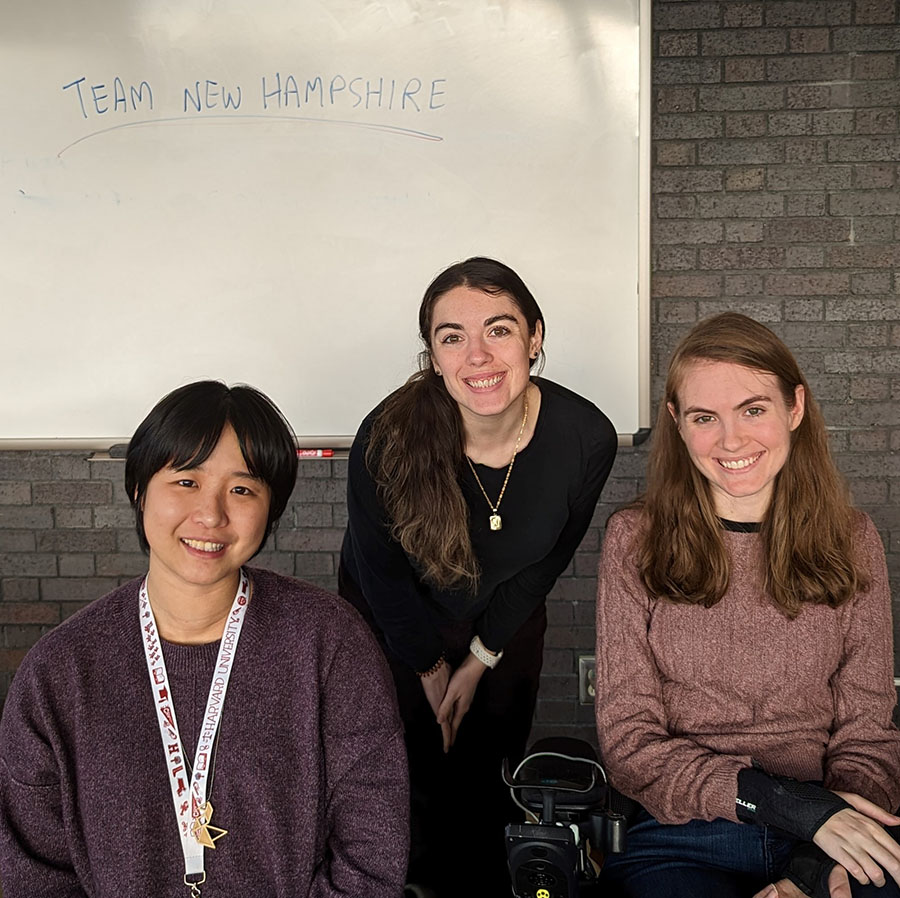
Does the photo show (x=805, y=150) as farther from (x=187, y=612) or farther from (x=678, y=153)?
(x=187, y=612)

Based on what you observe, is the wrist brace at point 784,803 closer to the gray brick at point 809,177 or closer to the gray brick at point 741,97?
the gray brick at point 809,177

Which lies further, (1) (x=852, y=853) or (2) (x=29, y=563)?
(2) (x=29, y=563)

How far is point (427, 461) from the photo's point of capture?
1.79 metres

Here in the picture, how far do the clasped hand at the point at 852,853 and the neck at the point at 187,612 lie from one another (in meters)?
0.94

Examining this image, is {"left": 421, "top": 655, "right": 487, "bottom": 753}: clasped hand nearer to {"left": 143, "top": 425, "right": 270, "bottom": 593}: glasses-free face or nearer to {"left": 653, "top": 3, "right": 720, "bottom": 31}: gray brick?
{"left": 143, "top": 425, "right": 270, "bottom": 593}: glasses-free face

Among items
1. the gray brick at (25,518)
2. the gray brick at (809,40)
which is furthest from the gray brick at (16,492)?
the gray brick at (809,40)

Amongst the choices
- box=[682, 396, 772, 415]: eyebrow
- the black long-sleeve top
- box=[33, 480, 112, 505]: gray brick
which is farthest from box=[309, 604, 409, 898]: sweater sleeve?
box=[33, 480, 112, 505]: gray brick

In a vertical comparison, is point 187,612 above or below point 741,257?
below

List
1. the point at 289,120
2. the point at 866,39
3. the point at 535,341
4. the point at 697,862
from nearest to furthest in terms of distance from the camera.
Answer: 1. the point at 697,862
2. the point at 535,341
3. the point at 289,120
4. the point at 866,39

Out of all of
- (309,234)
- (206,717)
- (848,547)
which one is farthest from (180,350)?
(848,547)

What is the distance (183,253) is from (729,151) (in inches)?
61.5

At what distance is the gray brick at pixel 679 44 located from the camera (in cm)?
255

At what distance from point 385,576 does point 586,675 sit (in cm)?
111

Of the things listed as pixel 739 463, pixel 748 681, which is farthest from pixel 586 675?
pixel 739 463
